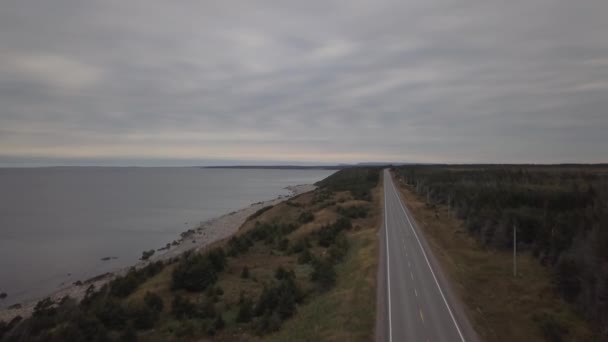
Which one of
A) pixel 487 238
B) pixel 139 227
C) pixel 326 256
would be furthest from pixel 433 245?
pixel 139 227

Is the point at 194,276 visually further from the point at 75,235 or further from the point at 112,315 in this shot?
the point at 75,235

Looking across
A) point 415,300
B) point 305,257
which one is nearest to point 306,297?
point 415,300

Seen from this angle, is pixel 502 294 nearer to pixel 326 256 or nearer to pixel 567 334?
pixel 567 334

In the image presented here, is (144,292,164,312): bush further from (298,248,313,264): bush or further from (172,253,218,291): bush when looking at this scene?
(298,248,313,264): bush

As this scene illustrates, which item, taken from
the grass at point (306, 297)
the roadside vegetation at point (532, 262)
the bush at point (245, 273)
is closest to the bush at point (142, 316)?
the grass at point (306, 297)

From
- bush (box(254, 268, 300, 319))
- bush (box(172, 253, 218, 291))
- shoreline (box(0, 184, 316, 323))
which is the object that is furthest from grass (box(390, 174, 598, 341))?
shoreline (box(0, 184, 316, 323))

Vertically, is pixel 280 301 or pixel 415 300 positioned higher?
pixel 415 300

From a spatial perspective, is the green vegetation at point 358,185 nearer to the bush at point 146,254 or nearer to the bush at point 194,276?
the bush at point 146,254
